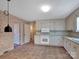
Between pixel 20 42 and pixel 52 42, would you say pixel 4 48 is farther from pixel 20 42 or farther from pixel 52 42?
pixel 52 42

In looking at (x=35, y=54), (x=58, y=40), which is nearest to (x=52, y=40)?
(x=58, y=40)

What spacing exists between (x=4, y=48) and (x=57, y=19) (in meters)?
4.89

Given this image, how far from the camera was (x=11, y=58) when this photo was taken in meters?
4.36

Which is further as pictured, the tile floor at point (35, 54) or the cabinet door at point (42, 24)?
the cabinet door at point (42, 24)

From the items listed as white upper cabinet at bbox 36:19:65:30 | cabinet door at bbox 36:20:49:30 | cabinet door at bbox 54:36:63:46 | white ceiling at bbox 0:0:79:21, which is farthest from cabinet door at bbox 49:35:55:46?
white ceiling at bbox 0:0:79:21

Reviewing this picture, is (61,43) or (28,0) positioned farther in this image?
(61,43)

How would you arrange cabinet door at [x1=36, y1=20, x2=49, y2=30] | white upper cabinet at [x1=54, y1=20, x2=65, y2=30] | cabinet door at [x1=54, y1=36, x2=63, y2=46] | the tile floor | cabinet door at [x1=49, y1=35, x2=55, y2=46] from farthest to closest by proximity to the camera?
1. cabinet door at [x1=36, y1=20, x2=49, y2=30]
2. white upper cabinet at [x1=54, y1=20, x2=65, y2=30]
3. cabinet door at [x1=49, y1=35, x2=55, y2=46]
4. cabinet door at [x1=54, y1=36, x2=63, y2=46]
5. the tile floor

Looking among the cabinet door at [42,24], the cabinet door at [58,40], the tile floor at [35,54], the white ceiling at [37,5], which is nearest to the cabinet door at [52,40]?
the cabinet door at [58,40]

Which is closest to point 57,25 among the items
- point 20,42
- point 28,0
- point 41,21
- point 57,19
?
point 57,19

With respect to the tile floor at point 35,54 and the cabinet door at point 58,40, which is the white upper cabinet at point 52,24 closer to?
the cabinet door at point 58,40

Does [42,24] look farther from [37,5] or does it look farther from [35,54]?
[35,54]

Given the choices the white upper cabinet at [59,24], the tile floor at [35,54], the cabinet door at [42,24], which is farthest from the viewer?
Result: the cabinet door at [42,24]

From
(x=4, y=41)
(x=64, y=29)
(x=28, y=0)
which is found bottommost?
(x=4, y=41)

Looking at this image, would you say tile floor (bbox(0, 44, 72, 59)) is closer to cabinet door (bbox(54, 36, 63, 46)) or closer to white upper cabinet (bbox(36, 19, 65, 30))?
cabinet door (bbox(54, 36, 63, 46))
